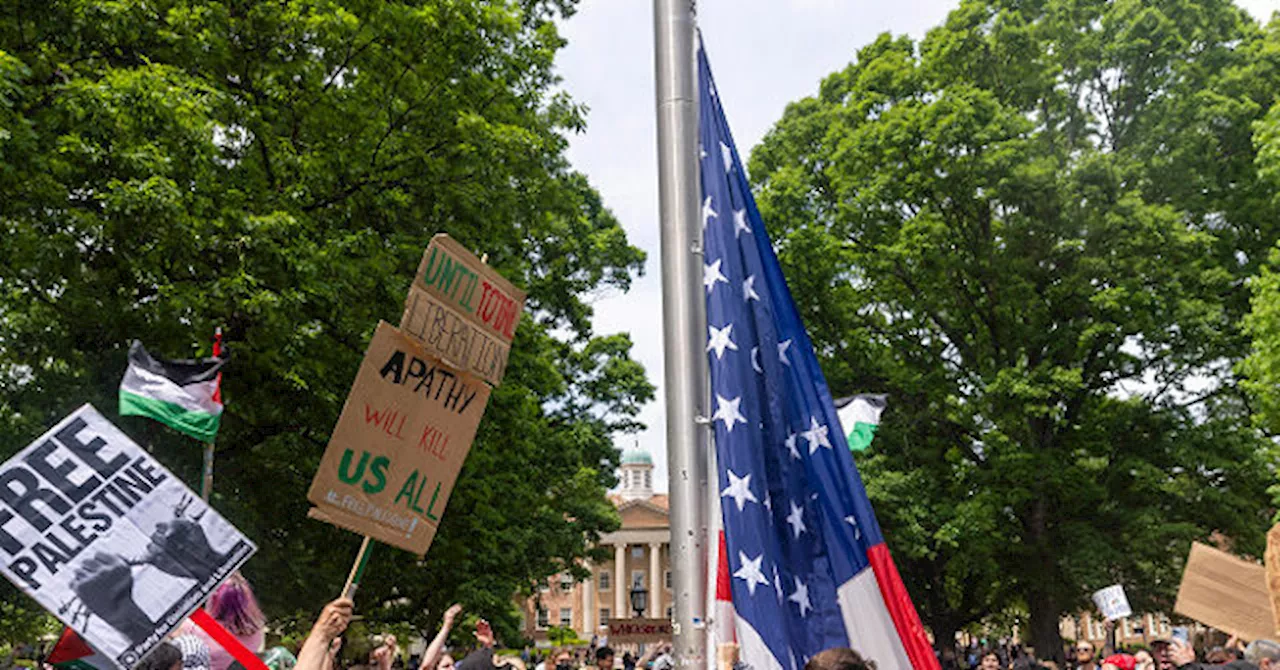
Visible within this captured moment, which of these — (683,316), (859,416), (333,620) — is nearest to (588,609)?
(859,416)

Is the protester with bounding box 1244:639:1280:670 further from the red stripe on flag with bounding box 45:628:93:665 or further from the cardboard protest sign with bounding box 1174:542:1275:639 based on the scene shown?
the red stripe on flag with bounding box 45:628:93:665

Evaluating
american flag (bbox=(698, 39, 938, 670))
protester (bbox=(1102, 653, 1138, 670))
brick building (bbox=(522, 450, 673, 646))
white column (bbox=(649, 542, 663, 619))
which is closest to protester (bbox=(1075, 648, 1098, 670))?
protester (bbox=(1102, 653, 1138, 670))

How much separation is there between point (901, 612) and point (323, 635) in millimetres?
3578

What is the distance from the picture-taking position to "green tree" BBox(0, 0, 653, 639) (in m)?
12.7

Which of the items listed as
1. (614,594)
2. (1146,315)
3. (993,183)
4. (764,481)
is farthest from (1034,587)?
(614,594)

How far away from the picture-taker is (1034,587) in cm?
2697

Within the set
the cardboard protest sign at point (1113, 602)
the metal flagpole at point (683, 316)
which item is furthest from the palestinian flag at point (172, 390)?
the cardboard protest sign at point (1113, 602)

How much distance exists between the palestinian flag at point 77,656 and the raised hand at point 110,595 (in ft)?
2.54

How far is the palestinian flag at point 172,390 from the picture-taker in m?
13.3

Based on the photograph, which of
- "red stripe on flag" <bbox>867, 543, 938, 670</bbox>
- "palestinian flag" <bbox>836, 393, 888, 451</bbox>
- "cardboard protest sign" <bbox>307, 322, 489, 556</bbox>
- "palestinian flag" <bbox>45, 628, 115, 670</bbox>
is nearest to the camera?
"cardboard protest sign" <bbox>307, 322, 489, 556</bbox>

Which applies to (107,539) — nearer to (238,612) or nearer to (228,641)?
(228,641)

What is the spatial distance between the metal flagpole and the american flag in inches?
7.8

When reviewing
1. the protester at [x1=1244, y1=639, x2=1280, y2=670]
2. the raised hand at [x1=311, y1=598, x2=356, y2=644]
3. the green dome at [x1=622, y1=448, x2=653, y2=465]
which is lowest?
the raised hand at [x1=311, y1=598, x2=356, y2=644]

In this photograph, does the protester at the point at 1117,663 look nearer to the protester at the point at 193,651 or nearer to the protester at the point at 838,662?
the protester at the point at 838,662
